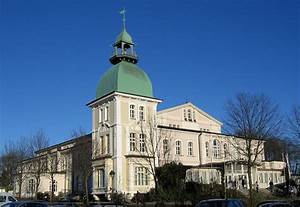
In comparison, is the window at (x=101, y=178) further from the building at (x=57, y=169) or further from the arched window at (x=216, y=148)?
the arched window at (x=216, y=148)

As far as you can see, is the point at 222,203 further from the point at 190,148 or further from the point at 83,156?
the point at 190,148

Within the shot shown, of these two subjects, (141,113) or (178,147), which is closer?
(141,113)

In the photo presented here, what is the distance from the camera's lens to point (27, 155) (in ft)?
200

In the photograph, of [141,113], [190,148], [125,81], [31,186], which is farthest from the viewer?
[31,186]

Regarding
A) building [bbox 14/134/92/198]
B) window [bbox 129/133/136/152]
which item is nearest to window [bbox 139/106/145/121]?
window [bbox 129/133/136/152]

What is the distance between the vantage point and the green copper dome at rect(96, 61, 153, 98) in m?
55.6

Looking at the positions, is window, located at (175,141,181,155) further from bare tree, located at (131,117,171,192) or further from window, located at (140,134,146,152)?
window, located at (140,134,146,152)

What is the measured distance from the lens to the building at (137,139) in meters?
53.4

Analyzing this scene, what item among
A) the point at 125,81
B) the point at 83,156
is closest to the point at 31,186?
the point at 83,156

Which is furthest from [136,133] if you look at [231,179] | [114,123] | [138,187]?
[231,179]

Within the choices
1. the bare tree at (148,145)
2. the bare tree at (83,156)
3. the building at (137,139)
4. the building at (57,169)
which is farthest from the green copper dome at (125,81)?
the building at (57,169)

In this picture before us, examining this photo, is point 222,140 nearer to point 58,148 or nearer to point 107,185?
point 107,185

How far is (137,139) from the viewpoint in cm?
5581

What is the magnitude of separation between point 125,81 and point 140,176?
12178 mm
